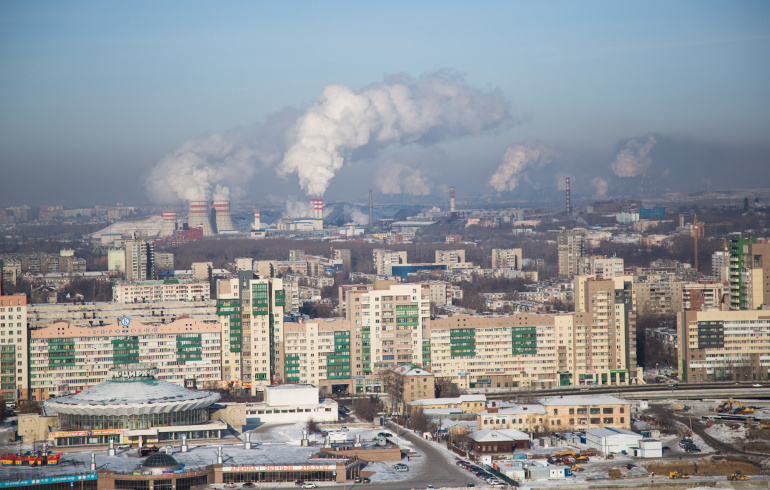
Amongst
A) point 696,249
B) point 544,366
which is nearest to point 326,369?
point 544,366

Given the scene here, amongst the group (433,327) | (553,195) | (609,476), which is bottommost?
(609,476)

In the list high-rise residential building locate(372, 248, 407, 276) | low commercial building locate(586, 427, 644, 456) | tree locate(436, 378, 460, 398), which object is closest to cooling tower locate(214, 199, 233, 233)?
high-rise residential building locate(372, 248, 407, 276)

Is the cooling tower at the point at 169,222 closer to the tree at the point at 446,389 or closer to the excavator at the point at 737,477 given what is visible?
the tree at the point at 446,389

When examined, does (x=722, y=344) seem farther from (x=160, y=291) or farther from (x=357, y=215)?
(x=357, y=215)

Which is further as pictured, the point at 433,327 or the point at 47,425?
the point at 433,327

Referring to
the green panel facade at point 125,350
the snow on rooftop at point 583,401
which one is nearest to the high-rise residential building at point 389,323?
the green panel facade at point 125,350

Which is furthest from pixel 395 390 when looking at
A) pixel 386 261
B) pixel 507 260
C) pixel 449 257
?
pixel 449 257

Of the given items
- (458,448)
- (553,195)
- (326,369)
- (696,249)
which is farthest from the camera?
(553,195)

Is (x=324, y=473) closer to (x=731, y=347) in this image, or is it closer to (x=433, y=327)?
(x=433, y=327)
